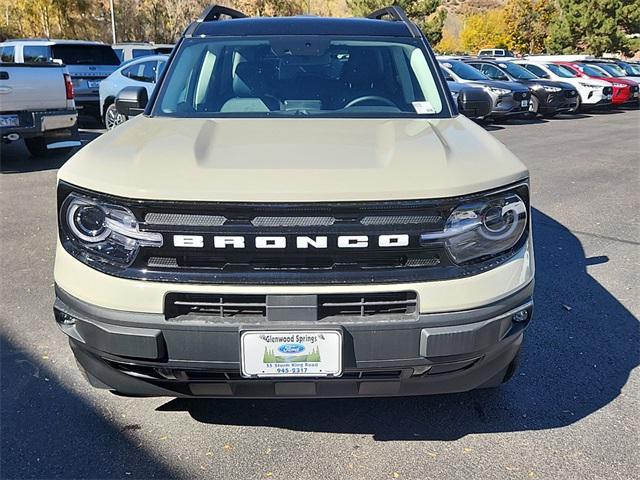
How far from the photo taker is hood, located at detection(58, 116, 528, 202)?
2123 mm

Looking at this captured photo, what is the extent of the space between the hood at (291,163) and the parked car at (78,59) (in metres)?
11.4

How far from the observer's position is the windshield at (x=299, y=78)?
3422mm

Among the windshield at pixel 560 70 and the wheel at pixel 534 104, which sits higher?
the windshield at pixel 560 70

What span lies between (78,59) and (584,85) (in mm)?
14762

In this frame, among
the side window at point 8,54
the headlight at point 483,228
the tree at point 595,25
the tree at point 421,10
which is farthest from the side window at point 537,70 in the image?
the tree at point 595,25

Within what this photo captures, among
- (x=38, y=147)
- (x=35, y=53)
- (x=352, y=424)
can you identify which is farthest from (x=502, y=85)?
(x=352, y=424)

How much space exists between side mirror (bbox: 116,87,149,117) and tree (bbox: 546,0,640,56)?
3940cm

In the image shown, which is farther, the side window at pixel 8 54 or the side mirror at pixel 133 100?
the side window at pixel 8 54

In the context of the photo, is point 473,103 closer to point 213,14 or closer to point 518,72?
point 213,14

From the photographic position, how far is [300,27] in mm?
3791

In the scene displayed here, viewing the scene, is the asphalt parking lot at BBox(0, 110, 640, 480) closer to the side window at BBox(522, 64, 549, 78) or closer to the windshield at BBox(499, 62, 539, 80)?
the windshield at BBox(499, 62, 539, 80)

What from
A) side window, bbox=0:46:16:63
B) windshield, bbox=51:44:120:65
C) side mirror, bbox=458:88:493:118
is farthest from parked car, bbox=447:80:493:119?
side window, bbox=0:46:16:63

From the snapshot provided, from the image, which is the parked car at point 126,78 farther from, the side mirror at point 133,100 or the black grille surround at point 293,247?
the black grille surround at point 293,247

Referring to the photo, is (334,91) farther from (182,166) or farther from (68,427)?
(68,427)
